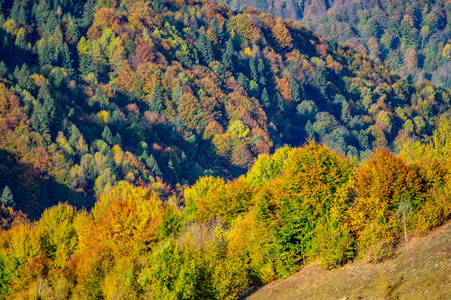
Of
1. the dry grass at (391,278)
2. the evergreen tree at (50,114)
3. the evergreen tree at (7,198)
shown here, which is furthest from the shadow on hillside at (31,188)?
the dry grass at (391,278)

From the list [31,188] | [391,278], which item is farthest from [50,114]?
[391,278]

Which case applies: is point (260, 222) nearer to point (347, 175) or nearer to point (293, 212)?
point (293, 212)

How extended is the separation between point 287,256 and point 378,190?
1020 centimetres

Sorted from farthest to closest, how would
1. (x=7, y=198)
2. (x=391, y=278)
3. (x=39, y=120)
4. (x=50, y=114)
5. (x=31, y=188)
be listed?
(x=50, y=114) → (x=39, y=120) → (x=31, y=188) → (x=7, y=198) → (x=391, y=278)

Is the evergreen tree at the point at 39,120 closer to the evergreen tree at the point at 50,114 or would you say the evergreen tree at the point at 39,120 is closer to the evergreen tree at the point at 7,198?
the evergreen tree at the point at 50,114

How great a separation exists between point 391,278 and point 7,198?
421 feet

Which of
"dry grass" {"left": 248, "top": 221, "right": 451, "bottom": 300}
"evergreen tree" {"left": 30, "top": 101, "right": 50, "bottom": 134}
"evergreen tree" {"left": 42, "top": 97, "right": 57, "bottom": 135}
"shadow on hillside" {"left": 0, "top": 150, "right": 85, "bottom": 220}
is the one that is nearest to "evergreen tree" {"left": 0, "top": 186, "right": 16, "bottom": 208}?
"shadow on hillside" {"left": 0, "top": 150, "right": 85, "bottom": 220}

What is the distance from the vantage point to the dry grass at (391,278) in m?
40.9

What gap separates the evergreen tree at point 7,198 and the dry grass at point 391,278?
113 meters

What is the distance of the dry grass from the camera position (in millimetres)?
40875

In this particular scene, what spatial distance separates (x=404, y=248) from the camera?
5006 centimetres

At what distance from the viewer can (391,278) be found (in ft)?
147

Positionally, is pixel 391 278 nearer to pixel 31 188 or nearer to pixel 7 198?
pixel 7 198

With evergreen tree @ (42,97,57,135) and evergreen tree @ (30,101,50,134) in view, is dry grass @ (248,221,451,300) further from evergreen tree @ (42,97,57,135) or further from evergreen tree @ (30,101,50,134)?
evergreen tree @ (42,97,57,135)
